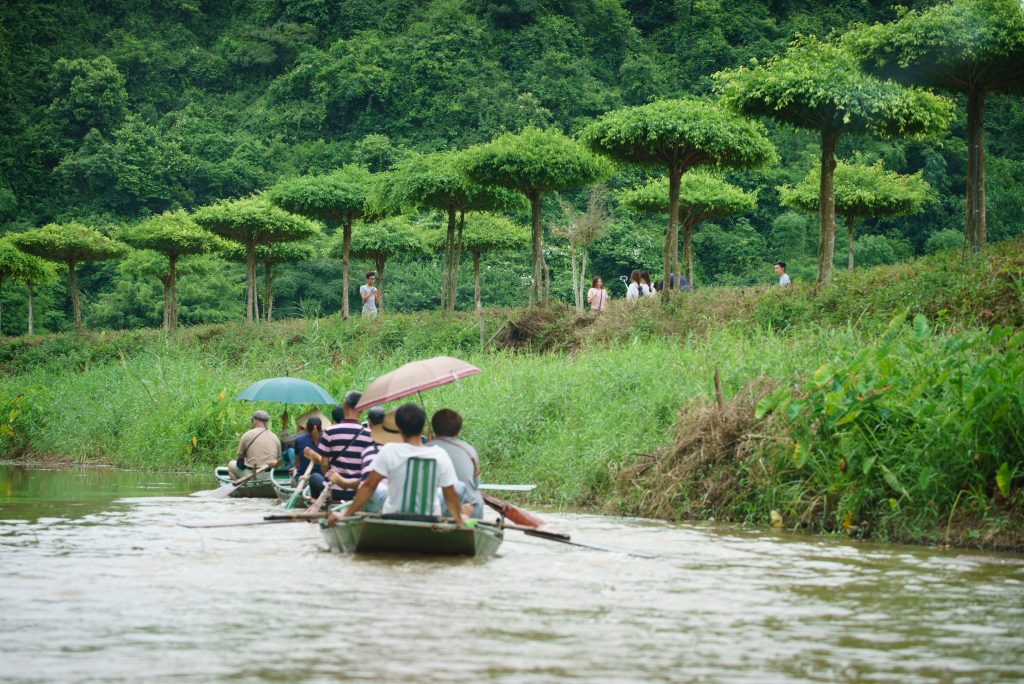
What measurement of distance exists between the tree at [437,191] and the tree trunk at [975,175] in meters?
10.4

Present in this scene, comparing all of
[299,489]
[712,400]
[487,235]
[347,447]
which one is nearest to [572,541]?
[347,447]

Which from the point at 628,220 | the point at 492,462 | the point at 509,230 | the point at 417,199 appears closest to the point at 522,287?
the point at 628,220

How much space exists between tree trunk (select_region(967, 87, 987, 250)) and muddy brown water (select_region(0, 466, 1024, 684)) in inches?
442

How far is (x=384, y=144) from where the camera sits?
60.7 metres

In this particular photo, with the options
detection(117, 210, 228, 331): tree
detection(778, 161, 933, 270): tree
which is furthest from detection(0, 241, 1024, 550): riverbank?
detection(778, 161, 933, 270): tree

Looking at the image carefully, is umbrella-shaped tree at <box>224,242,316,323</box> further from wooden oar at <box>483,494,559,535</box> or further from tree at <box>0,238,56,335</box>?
wooden oar at <box>483,494,559,535</box>

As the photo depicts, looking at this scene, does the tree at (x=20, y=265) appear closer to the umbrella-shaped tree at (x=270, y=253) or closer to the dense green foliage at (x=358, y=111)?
the umbrella-shaped tree at (x=270, y=253)

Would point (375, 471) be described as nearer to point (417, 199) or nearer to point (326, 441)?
point (326, 441)

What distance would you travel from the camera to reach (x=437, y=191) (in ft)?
92.3

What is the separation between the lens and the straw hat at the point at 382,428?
11.5 m

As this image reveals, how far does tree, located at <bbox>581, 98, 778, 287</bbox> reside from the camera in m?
22.9

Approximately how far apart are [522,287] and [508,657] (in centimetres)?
4701

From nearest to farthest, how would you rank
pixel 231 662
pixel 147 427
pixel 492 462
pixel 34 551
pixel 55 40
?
pixel 231 662, pixel 34 551, pixel 492 462, pixel 147 427, pixel 55 40

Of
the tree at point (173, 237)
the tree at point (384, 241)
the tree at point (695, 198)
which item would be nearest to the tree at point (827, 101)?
the tree at point (695, 198)
